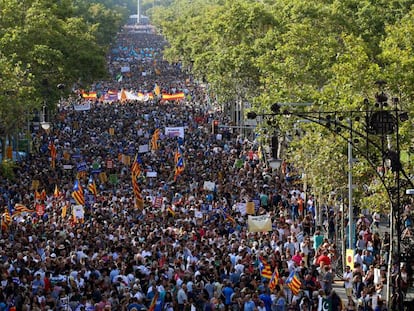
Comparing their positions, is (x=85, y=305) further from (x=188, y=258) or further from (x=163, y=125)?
(x=163, y=125)

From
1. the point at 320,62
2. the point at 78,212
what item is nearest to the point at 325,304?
the point at 78,212

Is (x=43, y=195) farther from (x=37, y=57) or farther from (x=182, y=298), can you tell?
(x=37, y=57)

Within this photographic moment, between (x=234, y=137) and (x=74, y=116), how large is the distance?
15.0 metres

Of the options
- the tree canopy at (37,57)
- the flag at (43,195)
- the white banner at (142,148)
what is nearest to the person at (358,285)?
the flag at (43,195)

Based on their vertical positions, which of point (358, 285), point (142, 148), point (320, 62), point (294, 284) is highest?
point (320, 62)

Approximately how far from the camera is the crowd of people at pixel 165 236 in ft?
90.2

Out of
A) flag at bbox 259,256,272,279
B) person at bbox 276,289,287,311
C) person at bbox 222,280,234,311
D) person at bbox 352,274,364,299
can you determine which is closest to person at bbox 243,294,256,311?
person at bbox 222,280,234,311

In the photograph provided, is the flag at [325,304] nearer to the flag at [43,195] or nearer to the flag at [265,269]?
the flag at [265,269]

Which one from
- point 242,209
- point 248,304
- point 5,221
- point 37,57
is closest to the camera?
point 248,304

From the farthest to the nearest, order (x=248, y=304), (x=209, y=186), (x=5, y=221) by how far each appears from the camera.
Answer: (x=209, y=186) < (x=5, y=221) < (x=248, y=304)

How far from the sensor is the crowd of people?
2748cm

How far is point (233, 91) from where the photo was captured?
260 feet

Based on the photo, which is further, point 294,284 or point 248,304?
point 294,284

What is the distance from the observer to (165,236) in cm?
3603
